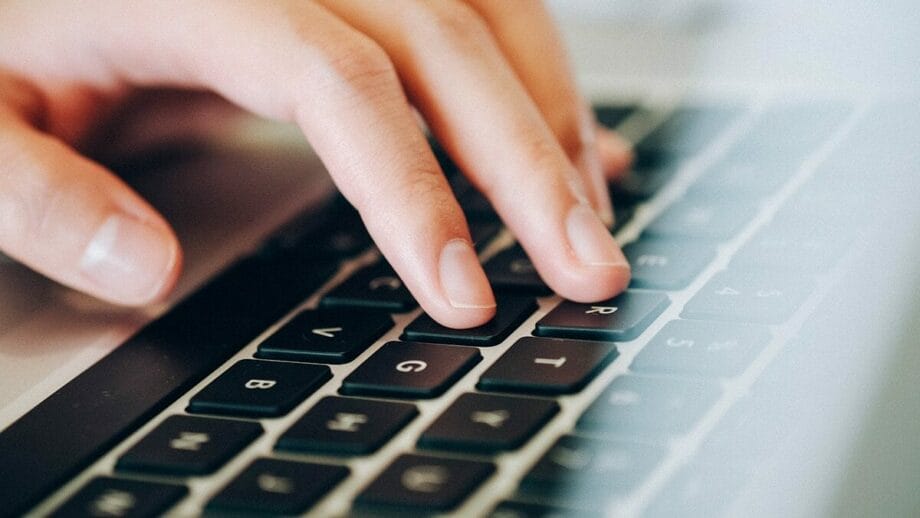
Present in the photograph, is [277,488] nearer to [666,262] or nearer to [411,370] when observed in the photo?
[411,370]

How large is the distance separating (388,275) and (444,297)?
9 cm

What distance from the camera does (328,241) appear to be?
0.64 m

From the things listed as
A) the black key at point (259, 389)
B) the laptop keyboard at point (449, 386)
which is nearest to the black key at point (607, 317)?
the laptop keyboard at point (449, 386)

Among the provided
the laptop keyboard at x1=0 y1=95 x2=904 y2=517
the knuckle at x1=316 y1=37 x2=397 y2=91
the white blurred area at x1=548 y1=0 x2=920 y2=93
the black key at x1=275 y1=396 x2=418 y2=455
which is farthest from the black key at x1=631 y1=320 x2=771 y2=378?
the white blurred area at x1=548 y1=0 x2=920 y2=93

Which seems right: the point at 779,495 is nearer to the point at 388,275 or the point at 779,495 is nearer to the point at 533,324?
the point at 533,324

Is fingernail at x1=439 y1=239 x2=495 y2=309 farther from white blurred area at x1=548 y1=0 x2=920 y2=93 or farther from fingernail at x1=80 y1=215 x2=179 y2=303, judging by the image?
white blurred area at x1=548 y1=0 x2=920 y2=93

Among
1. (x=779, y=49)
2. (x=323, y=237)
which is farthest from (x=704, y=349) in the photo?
(x=779, y=49)

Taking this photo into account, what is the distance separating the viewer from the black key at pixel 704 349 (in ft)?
1.40

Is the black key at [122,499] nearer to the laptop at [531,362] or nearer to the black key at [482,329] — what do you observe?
the laptop at [531,362]

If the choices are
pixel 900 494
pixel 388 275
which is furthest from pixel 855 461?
pixel 388 275

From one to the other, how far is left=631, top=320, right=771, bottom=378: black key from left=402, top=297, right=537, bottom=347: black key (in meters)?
0.07

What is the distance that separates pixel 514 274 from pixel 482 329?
0.08 meters

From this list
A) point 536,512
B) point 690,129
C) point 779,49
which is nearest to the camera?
point 536,512

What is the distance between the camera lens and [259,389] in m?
0.45
